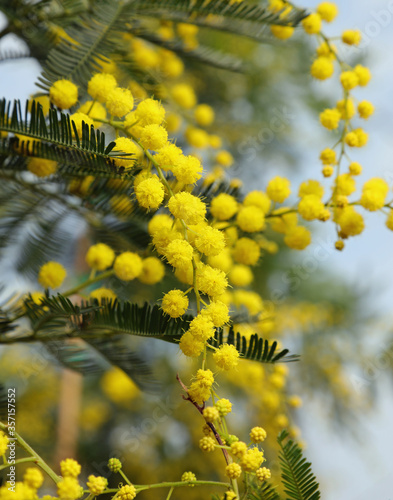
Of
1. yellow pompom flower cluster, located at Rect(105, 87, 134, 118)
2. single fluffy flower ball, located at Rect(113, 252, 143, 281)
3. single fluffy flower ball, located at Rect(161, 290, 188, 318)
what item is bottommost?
single fluffy flower ball, located at Rect(113, 252, 143, 281)

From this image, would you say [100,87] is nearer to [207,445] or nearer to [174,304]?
[174,304]

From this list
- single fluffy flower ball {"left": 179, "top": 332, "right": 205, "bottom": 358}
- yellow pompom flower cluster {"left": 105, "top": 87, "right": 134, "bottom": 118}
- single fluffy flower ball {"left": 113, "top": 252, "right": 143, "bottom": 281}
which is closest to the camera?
single fluffy flower ball {"left": 179, "top": 332, "right": 205, "bottom": 358}

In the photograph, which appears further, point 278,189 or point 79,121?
point 278,189

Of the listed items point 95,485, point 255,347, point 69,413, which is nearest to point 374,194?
point 255,347

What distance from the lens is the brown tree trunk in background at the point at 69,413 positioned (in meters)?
1.44

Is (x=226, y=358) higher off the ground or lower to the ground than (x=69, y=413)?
higher

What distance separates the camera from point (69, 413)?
1.60 meters

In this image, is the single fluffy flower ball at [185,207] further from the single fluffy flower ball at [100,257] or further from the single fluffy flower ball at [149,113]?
the single fluffy flower ball at [100,257]

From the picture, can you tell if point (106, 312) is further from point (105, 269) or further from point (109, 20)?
point (109, 20)

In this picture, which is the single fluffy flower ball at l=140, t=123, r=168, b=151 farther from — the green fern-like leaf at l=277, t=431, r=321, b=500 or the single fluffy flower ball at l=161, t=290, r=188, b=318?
the green fern-like leaf at l=277, t=431, r=321, b=500

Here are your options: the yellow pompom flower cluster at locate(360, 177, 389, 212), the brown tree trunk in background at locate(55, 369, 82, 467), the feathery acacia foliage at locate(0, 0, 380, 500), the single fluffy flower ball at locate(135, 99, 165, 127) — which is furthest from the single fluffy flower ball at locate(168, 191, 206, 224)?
the brown tree trunk in background at locate(55, 369, 82, 467)

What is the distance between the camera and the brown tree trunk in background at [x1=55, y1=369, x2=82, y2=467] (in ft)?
4.73

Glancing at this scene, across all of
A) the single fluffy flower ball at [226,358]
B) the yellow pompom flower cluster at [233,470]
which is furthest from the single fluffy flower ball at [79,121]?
the yellow pompom flower cluster at [233,470]

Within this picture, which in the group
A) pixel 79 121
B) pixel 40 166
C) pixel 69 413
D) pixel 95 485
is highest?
pixel 79 121
